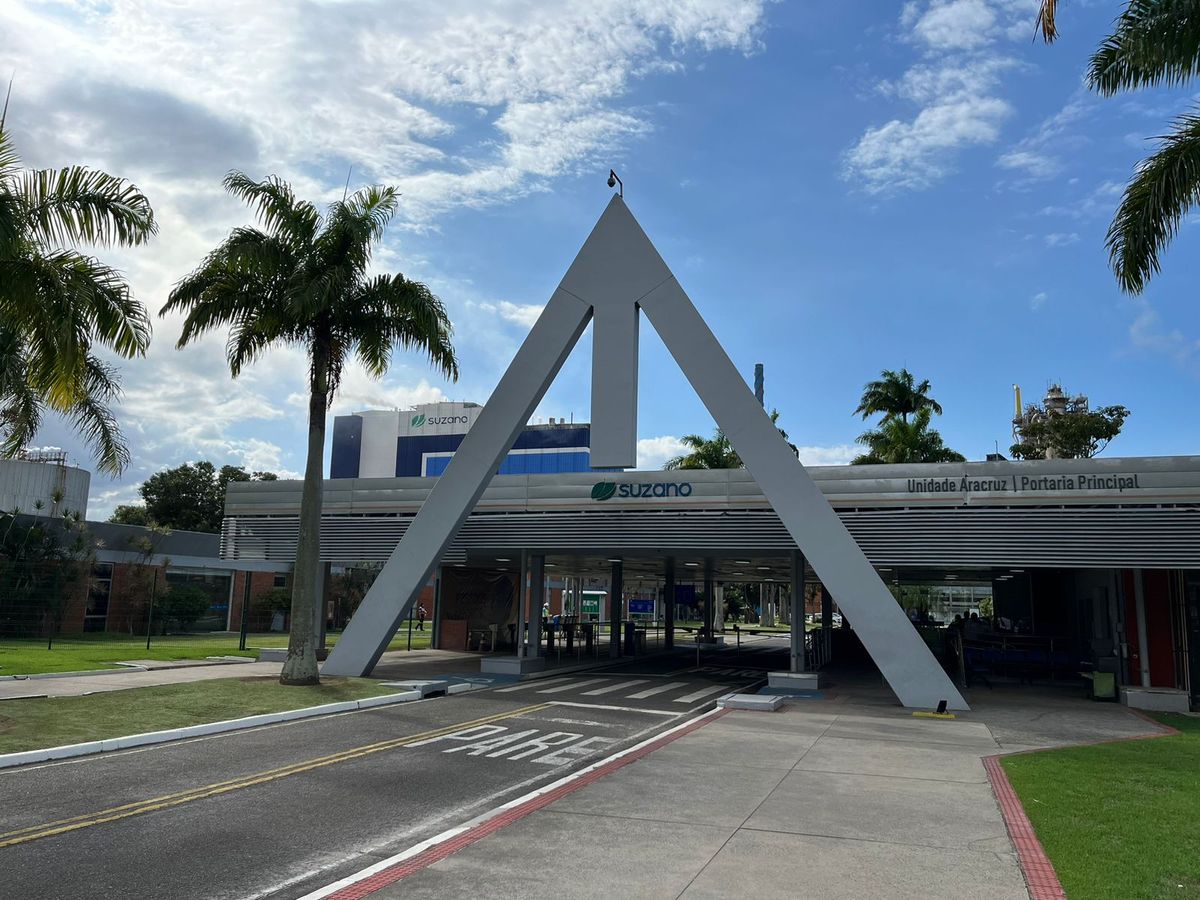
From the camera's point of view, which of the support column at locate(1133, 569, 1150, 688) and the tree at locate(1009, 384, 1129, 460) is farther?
the tree at locate(1009, 384, 1129, 460)

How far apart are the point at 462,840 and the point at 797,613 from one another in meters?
17.5

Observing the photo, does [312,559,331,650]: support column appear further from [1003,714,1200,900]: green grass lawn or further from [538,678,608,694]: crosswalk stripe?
[1003,714,1200,900]: green grass lawn

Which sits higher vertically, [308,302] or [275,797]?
[308,302]

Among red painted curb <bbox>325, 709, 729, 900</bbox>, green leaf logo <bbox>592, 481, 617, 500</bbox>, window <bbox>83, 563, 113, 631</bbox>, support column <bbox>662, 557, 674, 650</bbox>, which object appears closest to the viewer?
red painted curb <bbox>325, 709, 729, 900</bbox>

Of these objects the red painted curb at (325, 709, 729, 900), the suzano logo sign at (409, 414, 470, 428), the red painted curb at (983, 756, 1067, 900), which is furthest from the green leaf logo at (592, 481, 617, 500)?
the suzano logo sign at (409, 414, 470, 428)

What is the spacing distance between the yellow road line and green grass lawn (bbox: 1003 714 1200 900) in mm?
8486

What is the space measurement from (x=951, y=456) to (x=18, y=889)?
47034 mm

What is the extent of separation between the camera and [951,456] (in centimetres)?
4747

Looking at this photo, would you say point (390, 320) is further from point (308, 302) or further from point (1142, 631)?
point (1142, 631)

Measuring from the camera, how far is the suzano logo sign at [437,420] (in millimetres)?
102625

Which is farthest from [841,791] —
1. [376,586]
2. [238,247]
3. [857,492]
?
[238,247]

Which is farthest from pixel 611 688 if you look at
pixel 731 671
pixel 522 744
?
pixel 522 744

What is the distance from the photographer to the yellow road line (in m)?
8.16

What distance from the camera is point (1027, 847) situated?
8234 millimetres
